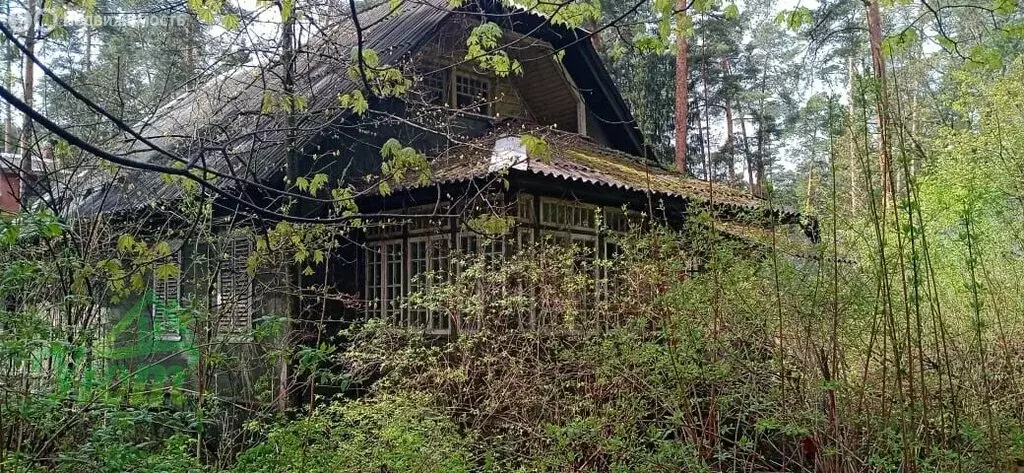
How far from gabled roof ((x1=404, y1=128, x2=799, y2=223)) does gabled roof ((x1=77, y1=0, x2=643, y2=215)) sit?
65 cm

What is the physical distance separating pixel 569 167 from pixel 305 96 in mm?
2813

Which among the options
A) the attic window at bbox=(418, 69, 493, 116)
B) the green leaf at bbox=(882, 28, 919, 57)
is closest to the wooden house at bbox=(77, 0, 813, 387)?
the attic window at bbox=(418, 69, 493, 116)

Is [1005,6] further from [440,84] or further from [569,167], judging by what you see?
[440,84]

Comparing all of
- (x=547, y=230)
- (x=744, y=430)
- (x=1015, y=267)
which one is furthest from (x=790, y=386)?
(x=547, y=230)

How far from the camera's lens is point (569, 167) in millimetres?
7719

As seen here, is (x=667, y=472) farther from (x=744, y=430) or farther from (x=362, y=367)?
(x=362, y=367)

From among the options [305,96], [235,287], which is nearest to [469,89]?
[305,96]

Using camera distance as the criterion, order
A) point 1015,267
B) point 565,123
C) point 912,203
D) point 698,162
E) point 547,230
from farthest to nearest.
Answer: point 698,162 < point 565,123 < point 547,230 < point 1015,267 < point 912,203

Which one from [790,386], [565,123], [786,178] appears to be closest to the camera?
[790,386]

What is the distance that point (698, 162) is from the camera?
2359 cm

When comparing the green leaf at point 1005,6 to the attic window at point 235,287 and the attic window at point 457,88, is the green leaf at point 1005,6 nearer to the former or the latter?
the attic window at point 235,287

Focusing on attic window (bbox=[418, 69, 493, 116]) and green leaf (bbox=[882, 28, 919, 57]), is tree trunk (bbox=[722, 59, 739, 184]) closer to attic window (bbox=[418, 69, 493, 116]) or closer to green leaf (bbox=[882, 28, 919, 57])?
attic window (bbox=[418, 69, 493, 116])

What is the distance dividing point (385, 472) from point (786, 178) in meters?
26.4

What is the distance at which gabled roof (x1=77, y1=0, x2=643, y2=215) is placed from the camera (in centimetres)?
546
